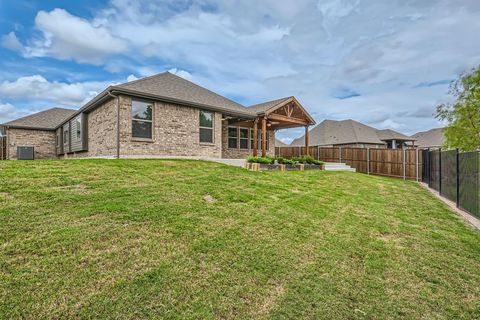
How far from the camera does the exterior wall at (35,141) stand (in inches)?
746

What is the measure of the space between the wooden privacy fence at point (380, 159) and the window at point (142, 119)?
14685mm

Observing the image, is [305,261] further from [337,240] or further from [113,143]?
[113,143]

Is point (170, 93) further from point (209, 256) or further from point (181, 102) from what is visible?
point (209, 256)

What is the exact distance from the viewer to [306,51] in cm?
1538

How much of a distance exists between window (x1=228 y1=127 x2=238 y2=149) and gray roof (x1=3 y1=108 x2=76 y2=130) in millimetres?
12159

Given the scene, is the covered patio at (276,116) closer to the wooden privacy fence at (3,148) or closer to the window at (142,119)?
the window at (142,119)

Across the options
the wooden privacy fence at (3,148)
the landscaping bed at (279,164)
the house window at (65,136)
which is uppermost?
the house window at (65,136)

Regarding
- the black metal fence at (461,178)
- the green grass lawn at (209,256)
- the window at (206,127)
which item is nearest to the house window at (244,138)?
the window at (206,127)

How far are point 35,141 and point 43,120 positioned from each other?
78.5 inches

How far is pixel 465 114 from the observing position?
15.8m

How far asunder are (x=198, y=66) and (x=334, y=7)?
26.6 ft

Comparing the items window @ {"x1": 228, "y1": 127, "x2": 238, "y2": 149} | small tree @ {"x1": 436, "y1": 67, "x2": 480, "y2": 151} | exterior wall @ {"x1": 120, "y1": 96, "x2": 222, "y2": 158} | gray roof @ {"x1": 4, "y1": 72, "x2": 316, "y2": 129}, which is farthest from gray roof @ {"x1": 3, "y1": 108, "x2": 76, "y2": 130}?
small tree @ {"x1": 436, "y1": 67, "x2": 480, "y2": 151}

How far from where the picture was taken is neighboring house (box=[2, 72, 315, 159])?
10.9 meters

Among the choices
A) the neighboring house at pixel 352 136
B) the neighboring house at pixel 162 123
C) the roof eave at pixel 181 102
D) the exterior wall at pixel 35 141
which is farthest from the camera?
the neighboring house at pixel 352 136
